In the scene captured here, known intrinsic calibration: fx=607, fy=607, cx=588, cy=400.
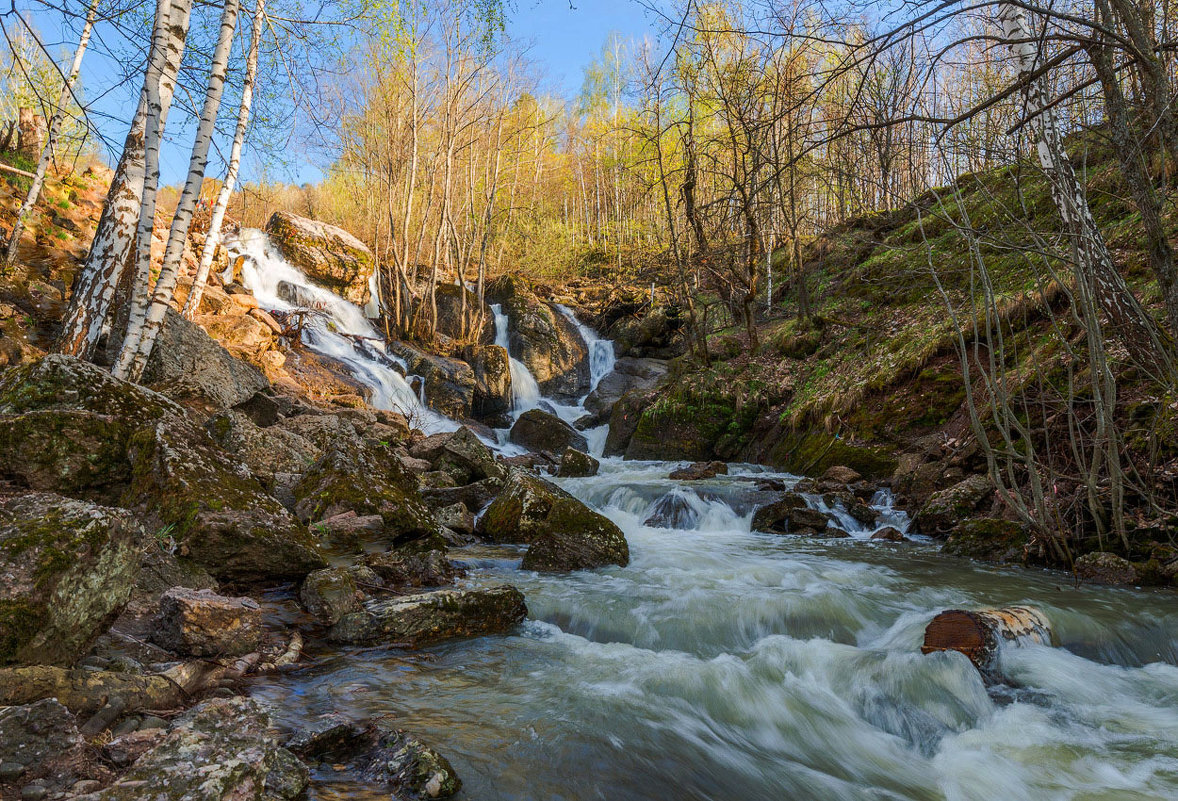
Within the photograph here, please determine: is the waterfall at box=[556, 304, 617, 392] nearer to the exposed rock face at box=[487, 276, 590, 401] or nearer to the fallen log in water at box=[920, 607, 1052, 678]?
the exposed rock face at box=[487, 276, 590, 401]

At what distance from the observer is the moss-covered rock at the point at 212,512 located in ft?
13.5

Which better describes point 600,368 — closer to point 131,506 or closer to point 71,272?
point 71,272

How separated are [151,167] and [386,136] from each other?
14539mm

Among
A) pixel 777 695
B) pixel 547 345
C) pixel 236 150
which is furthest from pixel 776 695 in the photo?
pixel 547 345

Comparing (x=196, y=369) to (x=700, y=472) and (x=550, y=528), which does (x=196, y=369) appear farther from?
(x=700, y=472)

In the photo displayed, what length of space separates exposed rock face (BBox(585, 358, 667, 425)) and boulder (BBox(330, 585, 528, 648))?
13616mm

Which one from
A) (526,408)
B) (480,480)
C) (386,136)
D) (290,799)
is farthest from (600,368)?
(290,799)

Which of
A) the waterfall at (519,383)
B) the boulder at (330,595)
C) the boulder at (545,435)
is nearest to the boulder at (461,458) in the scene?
the boulder at (330,595)

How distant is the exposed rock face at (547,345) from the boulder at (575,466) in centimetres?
807

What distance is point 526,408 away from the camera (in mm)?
19109

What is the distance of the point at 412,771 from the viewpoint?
93.5 inches

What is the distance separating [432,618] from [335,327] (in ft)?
52.3

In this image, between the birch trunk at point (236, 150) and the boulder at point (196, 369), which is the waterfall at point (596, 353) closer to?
the birch trunk at point (236, 150)

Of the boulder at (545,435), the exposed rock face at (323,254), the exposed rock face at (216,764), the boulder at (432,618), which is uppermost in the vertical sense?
the exposed rock face at (323,254)
